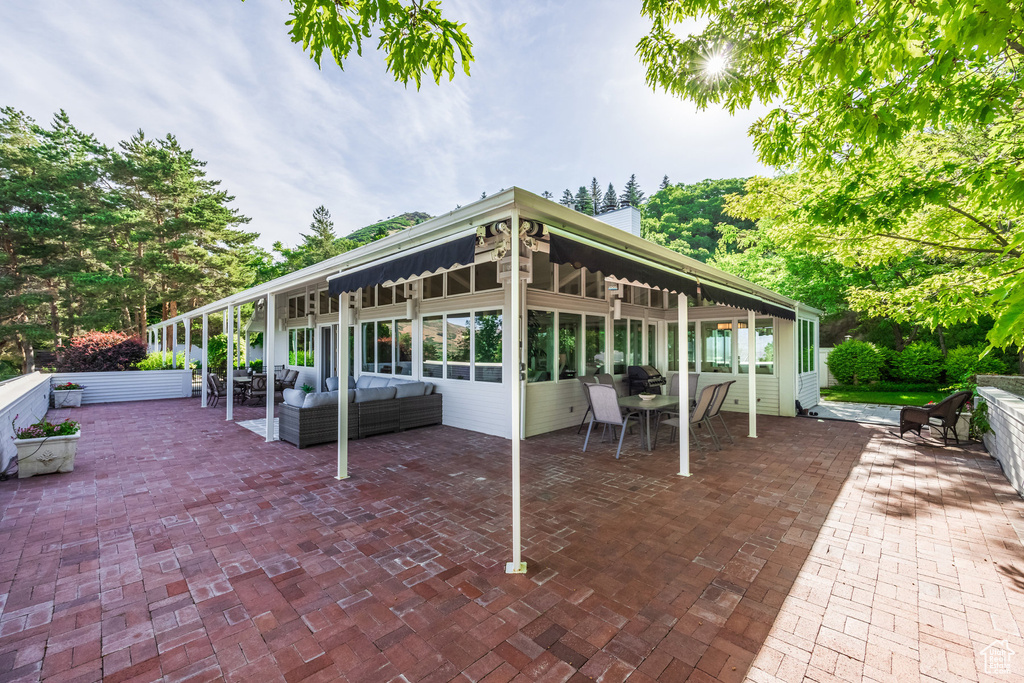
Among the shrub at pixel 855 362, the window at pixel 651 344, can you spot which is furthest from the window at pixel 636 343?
the shrub at pixel 855 362

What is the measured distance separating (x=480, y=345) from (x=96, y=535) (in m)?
5.19

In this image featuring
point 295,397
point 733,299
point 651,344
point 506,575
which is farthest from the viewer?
point 651,344

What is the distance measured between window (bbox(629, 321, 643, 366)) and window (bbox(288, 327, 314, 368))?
9.66 metres

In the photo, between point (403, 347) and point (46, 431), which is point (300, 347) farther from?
point (46, 431)

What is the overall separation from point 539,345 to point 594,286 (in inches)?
73.9

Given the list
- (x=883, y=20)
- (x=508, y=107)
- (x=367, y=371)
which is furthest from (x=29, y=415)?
(x=883, y=20)

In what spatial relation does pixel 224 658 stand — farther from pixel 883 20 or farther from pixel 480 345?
pixel 480 345

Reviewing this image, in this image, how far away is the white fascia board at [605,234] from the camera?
2.88m

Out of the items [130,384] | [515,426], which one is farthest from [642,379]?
[130,384]

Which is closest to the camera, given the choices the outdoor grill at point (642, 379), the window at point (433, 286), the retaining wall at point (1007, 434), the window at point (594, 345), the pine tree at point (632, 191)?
the retaining wall at point (1007, 434)

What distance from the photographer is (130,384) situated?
11828 millimetres

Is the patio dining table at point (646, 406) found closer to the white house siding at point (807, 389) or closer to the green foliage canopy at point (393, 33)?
the green foliage canopy at point (393, 33)

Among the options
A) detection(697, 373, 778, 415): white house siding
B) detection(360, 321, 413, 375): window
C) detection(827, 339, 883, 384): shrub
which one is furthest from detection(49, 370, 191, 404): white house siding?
detection(827, 339, 883, 384): shrub

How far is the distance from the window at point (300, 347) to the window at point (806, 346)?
1367 centimetres
